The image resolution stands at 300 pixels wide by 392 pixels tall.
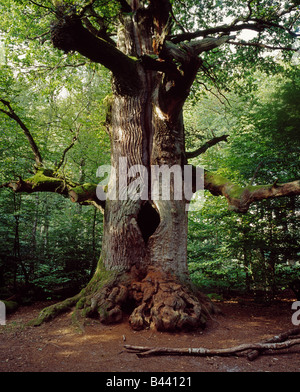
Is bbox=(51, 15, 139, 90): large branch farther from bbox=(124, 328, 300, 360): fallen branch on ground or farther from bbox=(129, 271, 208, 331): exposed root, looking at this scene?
bbox=(124, 328, 300, 360): fallen branch on ground

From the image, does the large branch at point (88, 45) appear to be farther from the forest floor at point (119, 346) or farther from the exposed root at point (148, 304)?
the forest floor at point (119, 346)

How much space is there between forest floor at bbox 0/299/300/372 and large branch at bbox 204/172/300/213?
7.17ft

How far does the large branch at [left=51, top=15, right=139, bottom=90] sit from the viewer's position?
364 centimetres

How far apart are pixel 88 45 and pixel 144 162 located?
238 centimetres

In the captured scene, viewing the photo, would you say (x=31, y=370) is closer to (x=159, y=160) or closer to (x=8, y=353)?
(x=8, y=353)

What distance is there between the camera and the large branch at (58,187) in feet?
17.9

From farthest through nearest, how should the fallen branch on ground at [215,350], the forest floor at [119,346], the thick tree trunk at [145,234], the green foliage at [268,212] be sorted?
the green foliage at [268,212], the thick tree trunk at [145,234], the fallen branch on ground at [215,350], the forest floor at [119,346]

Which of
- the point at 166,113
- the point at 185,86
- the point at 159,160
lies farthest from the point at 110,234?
the point at 185,86

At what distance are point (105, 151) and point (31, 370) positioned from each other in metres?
9.03

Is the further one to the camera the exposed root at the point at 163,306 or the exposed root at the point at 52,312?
the exposed root at the point at 52,312

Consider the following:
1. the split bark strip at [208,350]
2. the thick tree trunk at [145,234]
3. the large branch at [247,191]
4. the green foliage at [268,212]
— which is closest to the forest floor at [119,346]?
the split bark strip at [208,350]

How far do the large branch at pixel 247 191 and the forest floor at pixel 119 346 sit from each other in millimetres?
2186

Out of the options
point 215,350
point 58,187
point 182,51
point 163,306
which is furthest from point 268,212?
point 58,187

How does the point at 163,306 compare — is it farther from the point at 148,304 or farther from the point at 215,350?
the point at 215,350
